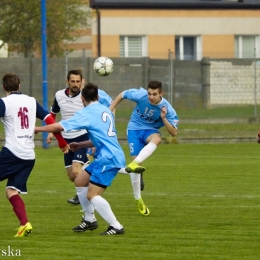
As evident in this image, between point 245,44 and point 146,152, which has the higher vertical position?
point 245,44

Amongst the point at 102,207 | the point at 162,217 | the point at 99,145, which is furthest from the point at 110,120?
the point at 162,217

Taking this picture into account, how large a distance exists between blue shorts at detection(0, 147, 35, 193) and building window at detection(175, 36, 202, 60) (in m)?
35.4

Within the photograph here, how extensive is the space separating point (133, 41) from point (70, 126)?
35.8m

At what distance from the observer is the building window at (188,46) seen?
45.5 meters

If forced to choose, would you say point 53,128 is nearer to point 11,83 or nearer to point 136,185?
point 11,83

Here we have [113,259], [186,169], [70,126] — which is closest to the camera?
[113,259]

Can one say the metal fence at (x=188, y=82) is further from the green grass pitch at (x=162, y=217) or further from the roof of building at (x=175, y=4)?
the roof of building at (x=175, y=4)

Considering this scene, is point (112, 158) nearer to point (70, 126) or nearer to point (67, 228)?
point (70, 126)

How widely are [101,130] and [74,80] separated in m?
3.04

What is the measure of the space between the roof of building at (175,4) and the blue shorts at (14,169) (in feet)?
111

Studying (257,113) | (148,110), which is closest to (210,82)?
(257,113)

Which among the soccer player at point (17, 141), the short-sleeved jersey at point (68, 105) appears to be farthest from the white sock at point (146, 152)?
the soccer player at point (17, 141)

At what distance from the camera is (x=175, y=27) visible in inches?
1770

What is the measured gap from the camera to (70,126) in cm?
977
